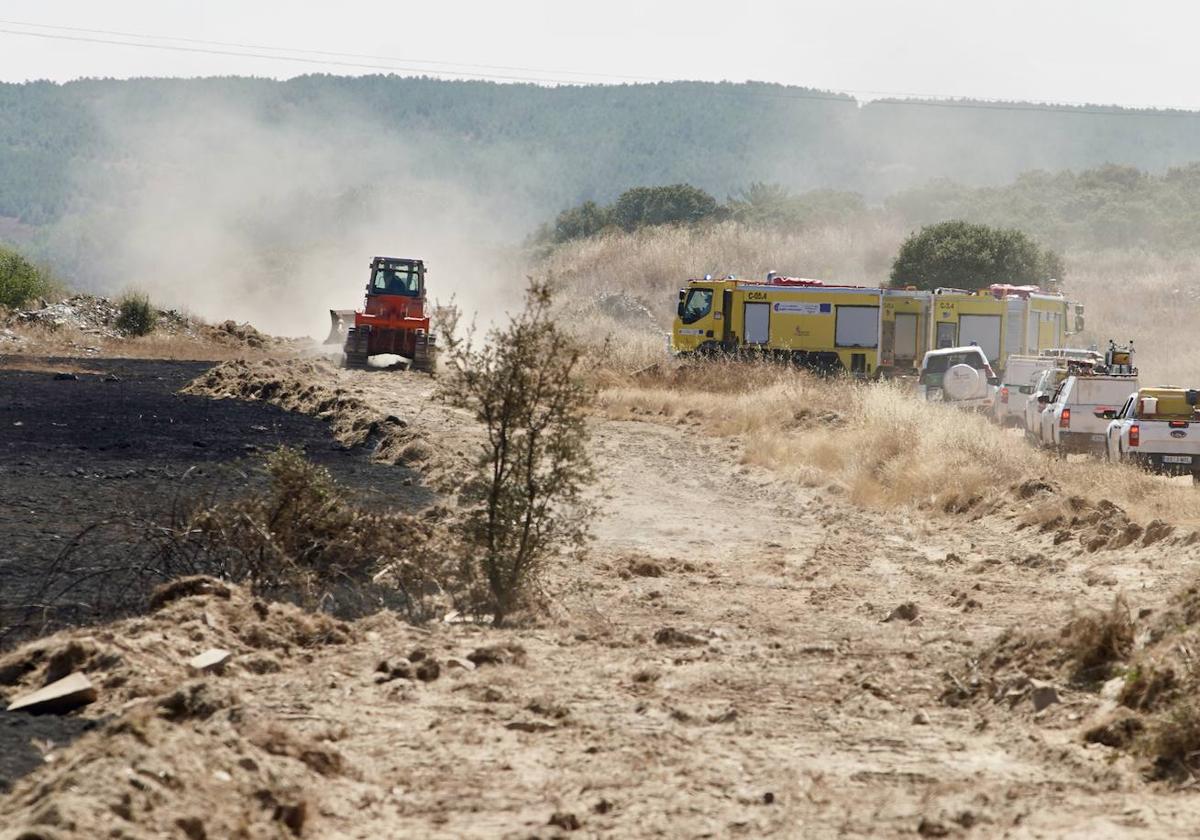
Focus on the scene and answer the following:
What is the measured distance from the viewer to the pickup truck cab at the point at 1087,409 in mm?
25625

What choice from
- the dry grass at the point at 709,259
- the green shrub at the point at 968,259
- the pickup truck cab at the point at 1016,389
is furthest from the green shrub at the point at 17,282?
the pickup truck cab at the point at 1016,389

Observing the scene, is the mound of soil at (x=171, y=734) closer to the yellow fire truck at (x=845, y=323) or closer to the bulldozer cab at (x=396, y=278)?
the yellow fire truck at (x=845, y=323)

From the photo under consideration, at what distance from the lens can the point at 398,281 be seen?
146ft

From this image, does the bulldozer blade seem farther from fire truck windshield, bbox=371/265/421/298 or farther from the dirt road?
the dirt road

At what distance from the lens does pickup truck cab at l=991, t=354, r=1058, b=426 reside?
31.6m

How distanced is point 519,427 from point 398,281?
32.4m

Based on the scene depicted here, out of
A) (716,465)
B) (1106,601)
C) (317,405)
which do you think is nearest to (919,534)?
(1106,601)

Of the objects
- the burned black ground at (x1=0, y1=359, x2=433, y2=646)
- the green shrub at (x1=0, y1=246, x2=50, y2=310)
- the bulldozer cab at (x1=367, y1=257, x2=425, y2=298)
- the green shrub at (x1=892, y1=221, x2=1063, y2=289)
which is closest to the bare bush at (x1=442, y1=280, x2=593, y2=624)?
the burned black ground at (x1=0, y1=359, x2=433, y2=646)

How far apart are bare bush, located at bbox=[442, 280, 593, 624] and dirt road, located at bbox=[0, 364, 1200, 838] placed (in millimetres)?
555

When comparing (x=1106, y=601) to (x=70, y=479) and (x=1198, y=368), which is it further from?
(x=1198, y=368)

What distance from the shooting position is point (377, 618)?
11.7 meters

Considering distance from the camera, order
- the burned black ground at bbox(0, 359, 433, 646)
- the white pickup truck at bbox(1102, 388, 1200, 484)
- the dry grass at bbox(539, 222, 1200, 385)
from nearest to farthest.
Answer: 1. the burned black ground at bbox(0, 359, 433, 646)
2. the white pickup truck at bbox(1102, 388, 1200, 484)
3. the dry grass at bbox(539, 222, 1200, 385)

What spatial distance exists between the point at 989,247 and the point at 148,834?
6097cm

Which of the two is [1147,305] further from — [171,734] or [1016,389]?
[171,734]
